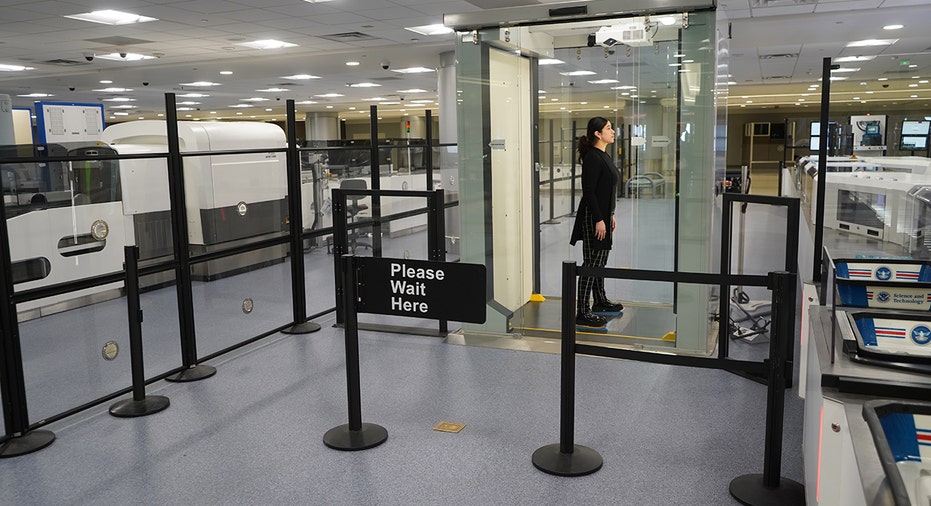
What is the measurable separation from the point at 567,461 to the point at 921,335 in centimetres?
163

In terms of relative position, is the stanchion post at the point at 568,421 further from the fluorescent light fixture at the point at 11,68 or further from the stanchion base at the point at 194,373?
the fluorescent light fixture at the point at 11,68

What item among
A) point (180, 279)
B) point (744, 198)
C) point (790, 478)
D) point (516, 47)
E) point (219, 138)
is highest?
point (516, 47)

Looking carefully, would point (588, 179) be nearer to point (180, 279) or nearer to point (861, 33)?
point (180, 279)

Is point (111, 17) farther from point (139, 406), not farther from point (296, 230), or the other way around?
point (139, 406)

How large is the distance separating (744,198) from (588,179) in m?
1.22

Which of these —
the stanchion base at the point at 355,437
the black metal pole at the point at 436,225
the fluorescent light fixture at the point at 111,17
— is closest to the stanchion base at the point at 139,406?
the stanchion base at the point at 355,437

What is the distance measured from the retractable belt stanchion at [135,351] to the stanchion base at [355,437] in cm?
124

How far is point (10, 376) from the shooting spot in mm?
3842

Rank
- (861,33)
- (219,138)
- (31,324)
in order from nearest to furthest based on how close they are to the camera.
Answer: (31,324), (219,138), (861,33)

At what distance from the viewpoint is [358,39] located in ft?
41.3

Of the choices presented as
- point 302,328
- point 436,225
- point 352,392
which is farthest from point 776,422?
point 302,328

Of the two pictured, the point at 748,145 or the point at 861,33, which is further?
the point at 748,145

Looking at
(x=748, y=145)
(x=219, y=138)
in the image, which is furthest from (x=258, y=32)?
(x=748, y=145)

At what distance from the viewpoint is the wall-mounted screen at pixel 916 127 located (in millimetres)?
4398
